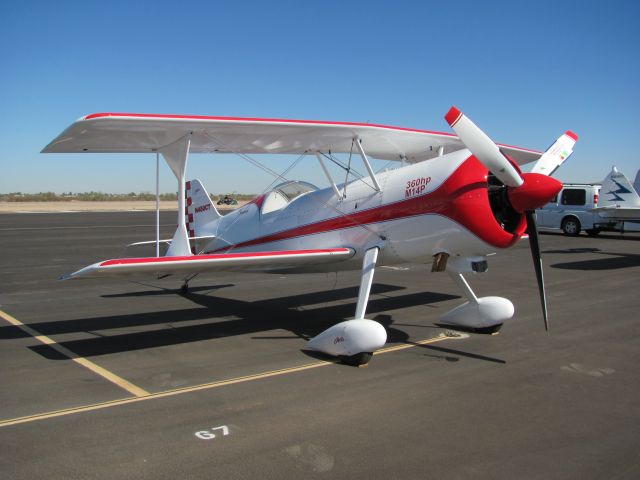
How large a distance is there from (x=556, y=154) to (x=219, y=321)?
5.65 meters

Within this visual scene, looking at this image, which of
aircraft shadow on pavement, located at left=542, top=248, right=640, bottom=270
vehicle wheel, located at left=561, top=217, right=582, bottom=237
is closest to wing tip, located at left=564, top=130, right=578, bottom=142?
aircraft shadow on pavement, located at left=542, top=248, right=640, bottom=270

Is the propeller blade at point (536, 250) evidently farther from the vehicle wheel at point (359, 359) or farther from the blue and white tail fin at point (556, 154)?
the vehicle wheel at point (359, 359)

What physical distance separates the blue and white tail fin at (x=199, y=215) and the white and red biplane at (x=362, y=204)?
1437mm

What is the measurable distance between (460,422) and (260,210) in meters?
6.11

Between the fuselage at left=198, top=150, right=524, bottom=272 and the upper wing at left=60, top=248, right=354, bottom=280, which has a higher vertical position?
the fuselage at left=198, top=150, right=524, bottom=272

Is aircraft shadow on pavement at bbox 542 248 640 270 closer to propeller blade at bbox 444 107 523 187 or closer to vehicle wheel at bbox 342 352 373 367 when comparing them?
propeller blade at bbox 444 107 523 187

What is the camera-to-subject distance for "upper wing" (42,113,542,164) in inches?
279


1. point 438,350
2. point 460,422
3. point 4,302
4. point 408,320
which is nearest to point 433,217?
point 438,350

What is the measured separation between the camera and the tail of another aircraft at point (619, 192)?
803 inches

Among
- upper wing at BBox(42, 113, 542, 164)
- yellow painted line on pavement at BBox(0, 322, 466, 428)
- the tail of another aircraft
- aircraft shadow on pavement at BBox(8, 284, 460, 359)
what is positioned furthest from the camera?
the tail of another aircraft

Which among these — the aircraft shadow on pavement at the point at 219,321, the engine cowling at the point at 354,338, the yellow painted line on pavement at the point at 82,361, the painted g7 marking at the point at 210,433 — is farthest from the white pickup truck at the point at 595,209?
the painted g7 marking at the point at 210,433

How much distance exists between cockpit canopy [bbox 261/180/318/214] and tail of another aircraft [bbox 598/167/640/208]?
15545 millimetres

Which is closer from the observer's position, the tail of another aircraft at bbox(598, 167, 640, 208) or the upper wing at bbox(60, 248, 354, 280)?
the upper wing at bbox(60, 248, 354, 280)

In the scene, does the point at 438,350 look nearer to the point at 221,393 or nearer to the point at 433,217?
the point at 433,217
